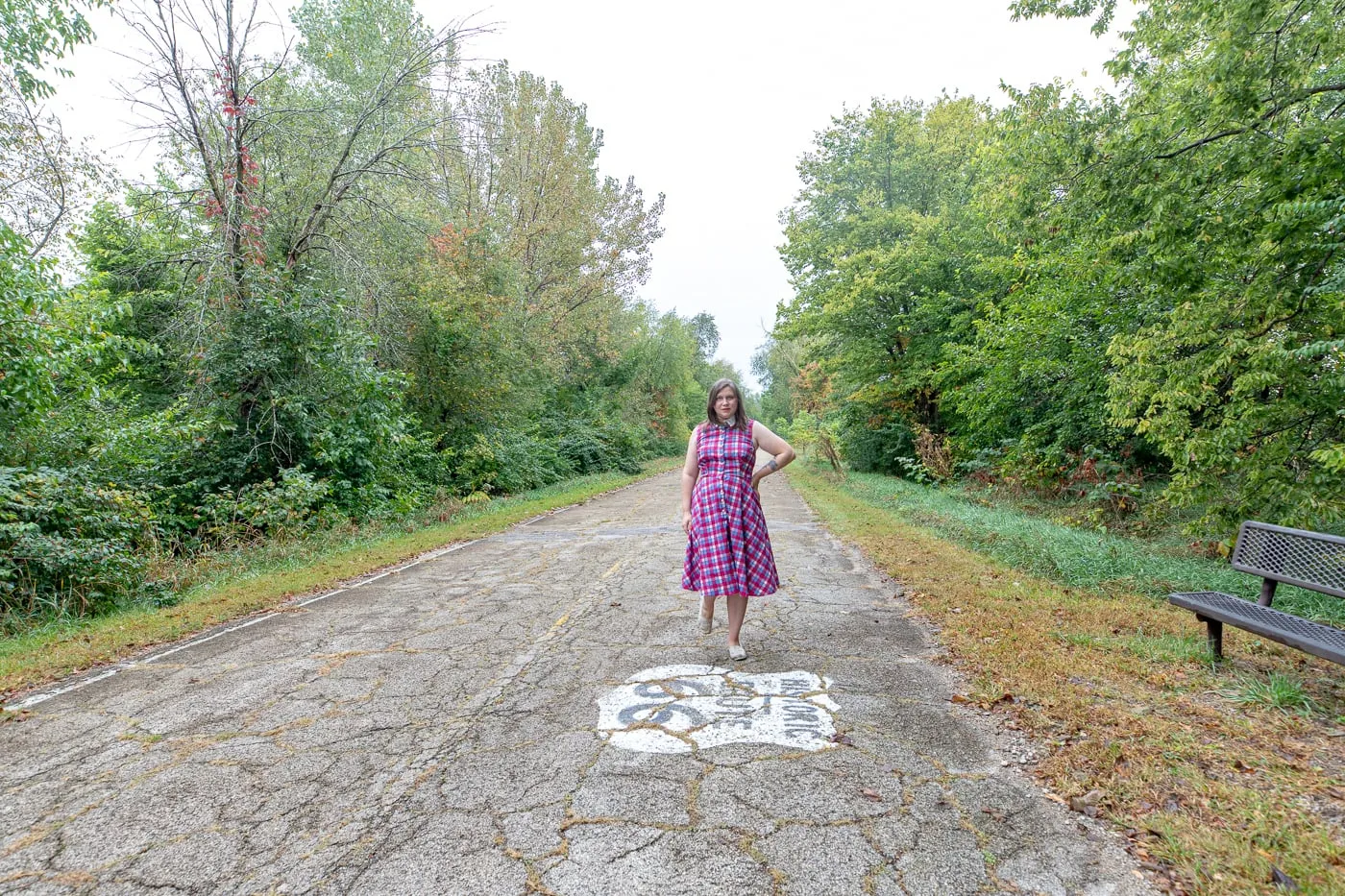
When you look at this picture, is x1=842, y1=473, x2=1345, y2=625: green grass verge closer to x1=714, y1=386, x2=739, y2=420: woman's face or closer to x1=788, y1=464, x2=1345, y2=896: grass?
x1=788, y1=464, x2=1345, y2=896: grass

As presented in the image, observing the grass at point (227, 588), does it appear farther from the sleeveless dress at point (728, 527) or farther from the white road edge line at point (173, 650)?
the sleeveless dress at point (728, 527)

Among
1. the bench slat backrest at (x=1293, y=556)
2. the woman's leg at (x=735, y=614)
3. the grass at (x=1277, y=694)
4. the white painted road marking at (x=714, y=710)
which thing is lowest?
the grass at (x=1277, y=694)

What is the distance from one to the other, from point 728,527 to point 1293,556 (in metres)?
3.63

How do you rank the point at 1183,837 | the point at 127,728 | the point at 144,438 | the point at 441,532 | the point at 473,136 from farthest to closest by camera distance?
1. the point at 473,136
2. the point at 441,532
3. the point at 144,438
4. the point at 127,728
5. the point at 1183,837

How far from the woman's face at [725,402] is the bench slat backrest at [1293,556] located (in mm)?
3547

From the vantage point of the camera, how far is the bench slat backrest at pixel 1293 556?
3955 mm

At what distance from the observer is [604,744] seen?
337 centimetres

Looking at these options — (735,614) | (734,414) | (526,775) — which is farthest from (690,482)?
(526,775)

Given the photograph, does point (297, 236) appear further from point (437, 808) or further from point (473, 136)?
point (437, 808)

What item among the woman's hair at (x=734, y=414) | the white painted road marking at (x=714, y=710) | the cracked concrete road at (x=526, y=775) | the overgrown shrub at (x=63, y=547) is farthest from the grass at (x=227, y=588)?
the woman's hair at (x=734, y=414)

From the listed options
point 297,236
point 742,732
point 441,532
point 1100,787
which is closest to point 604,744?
point 742,732

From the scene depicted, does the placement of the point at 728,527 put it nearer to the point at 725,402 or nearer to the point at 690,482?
the point at 690,482

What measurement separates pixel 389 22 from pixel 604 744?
22.4 m

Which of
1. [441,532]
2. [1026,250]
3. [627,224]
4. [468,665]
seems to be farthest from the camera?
[627,224]
